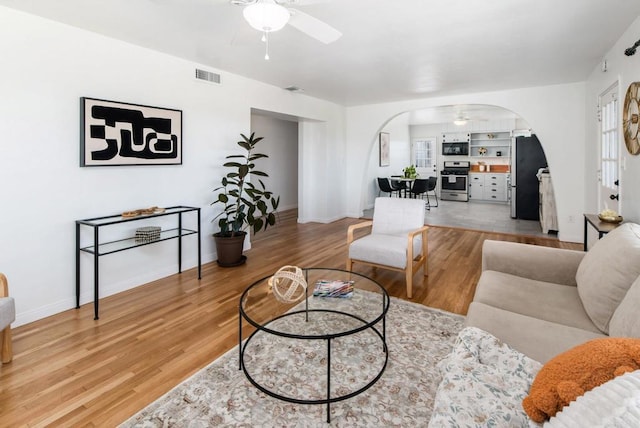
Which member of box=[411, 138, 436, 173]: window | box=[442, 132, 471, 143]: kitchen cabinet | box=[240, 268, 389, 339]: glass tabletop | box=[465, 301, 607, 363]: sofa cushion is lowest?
box=[240, 268, 389, 339]: glass tabletop

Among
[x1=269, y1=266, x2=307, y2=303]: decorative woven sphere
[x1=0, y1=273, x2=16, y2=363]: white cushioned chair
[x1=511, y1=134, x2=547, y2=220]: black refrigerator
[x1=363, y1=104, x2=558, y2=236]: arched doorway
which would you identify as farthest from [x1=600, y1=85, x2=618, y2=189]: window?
[x1=0, y1=273, x2=16, y2=363]: white cushioned chair

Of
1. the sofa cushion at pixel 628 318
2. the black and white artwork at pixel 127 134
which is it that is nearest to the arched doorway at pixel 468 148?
the black and white artwork at pixel 127 134

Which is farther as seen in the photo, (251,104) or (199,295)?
(251,104)

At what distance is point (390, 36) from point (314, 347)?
2.83 m

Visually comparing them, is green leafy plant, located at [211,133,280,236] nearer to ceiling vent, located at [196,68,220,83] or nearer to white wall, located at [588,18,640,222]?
ceiling vent, located at [196,68,220,83]

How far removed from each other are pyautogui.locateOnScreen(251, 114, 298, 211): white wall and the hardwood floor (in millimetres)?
3844

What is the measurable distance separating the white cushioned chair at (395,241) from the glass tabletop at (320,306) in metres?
0.71

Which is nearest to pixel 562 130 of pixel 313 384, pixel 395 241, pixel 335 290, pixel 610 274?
pixel 395 241

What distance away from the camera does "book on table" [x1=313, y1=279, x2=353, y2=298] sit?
2.45 metres

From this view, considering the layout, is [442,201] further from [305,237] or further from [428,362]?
[428,362]

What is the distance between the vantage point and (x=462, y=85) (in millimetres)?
5152

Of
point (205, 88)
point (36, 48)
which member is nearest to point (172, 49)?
point (205, 88)

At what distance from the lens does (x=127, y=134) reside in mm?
3254

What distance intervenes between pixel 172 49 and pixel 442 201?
29.2 ft
